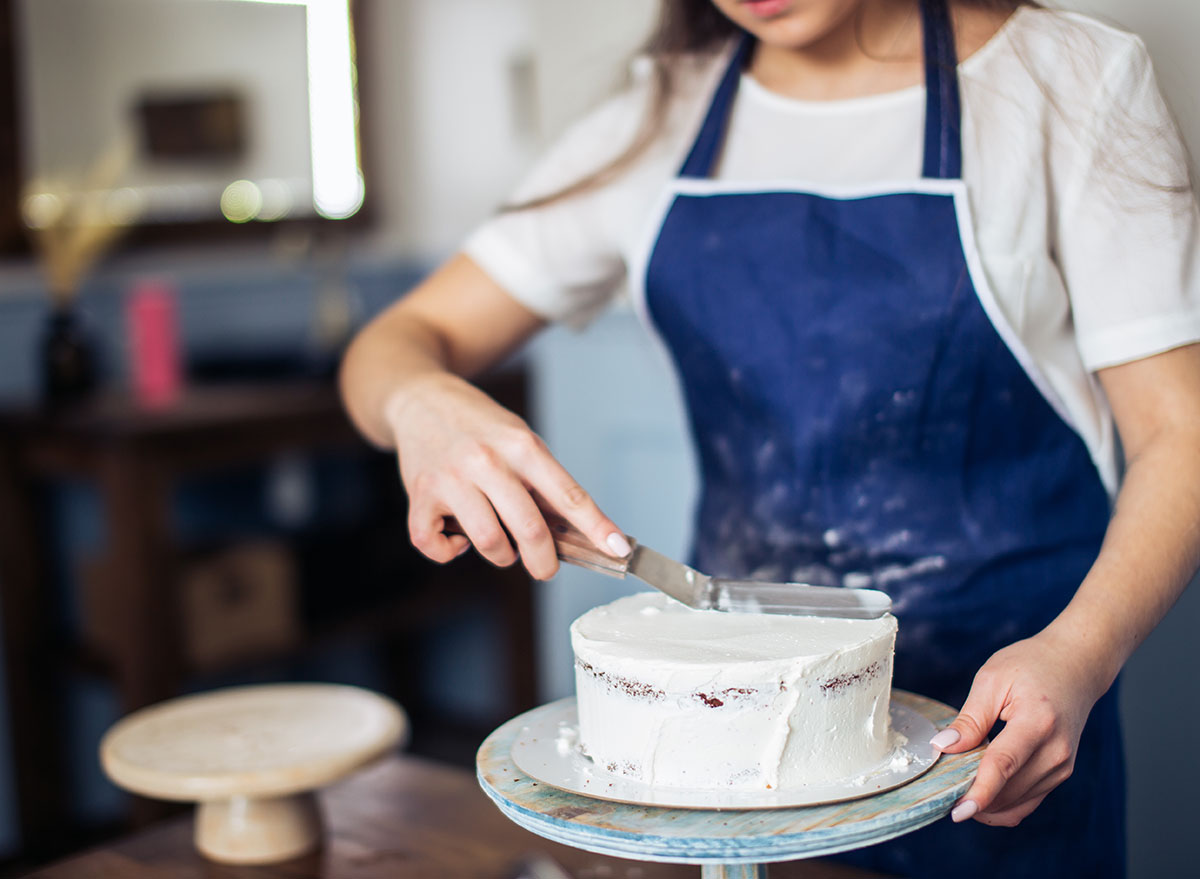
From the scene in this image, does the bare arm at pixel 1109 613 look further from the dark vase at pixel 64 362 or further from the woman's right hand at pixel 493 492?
the dark vase at pixel 64 362

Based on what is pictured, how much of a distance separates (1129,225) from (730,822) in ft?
1.85

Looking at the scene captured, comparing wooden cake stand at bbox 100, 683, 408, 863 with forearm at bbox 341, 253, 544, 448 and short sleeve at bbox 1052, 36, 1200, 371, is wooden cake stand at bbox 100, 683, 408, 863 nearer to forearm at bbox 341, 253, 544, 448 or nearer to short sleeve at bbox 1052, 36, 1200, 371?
forearm at bbox 341, 253, 544, 448

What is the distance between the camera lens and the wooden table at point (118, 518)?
2244mm

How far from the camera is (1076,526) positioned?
1.04 meters

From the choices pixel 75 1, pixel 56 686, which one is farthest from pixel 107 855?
pixel 75 1

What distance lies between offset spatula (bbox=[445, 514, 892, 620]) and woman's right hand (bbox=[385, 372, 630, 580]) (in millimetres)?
17

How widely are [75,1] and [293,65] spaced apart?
0.54m

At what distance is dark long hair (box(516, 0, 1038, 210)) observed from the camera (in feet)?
3.87

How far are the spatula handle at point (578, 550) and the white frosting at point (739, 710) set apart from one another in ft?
0.20

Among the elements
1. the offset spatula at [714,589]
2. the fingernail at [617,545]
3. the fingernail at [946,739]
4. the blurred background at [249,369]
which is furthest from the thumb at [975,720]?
the blurred background at [249,369]

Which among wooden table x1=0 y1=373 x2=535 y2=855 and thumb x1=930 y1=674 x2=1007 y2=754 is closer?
thumb x1=930 y1=674 x2=1007 y2=754

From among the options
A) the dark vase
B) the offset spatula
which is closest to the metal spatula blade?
the offset spatula

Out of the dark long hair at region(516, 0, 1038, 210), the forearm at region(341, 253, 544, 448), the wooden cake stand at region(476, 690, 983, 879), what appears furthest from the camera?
the dark long hair at region(516, 0, 1038, 210)

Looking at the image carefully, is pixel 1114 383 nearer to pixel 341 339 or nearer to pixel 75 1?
pixel 341 339
